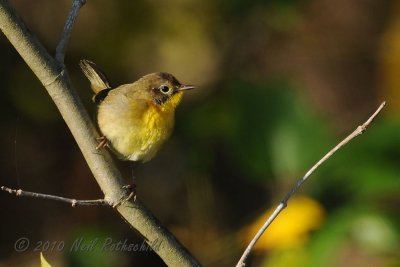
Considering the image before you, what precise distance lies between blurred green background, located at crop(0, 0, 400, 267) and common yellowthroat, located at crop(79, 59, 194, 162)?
0.52m

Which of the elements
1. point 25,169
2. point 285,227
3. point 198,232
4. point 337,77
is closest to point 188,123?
point 198,232

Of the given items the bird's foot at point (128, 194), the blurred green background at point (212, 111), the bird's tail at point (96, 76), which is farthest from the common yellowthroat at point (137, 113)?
the blurred green background at point (212, 111)

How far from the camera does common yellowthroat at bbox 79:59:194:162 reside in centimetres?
239

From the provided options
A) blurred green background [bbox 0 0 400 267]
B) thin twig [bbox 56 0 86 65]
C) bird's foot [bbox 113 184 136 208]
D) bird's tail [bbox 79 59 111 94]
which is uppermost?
thin twig [bbox 56 0 86 65]

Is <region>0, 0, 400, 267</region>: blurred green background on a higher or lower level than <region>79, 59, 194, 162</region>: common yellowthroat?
lower

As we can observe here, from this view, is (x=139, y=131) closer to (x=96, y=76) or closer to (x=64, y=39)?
(x=96, y=76)

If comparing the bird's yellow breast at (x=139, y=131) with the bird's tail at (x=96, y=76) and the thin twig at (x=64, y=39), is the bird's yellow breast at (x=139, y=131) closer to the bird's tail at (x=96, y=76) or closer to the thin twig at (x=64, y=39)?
the bird's tail at (x=96, y=76)

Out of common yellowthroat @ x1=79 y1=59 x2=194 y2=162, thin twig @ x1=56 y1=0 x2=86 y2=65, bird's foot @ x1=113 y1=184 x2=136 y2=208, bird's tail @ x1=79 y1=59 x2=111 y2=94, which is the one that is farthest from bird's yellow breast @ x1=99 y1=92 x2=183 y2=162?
thin twig @ x1=56 y1=0 x2=86 y2=65

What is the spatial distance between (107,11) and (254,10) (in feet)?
2.88

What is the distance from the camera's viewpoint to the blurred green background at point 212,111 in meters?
3.03

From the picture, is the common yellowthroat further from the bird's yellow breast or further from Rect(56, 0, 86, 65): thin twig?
Rect(56, 0, 86, 65): thin twig

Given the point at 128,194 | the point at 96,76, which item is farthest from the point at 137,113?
the point at 128,194

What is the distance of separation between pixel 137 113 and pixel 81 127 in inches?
28.0

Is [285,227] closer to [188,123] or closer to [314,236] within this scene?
[314,236]
